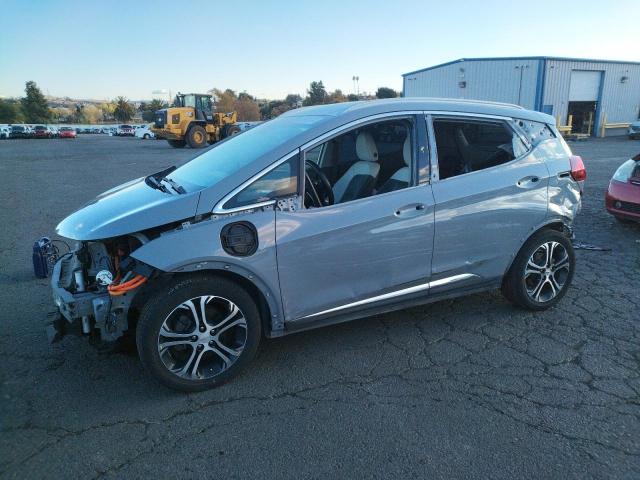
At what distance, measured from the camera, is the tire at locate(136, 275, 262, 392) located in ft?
9.38

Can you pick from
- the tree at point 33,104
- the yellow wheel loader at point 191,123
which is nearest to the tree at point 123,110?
the tree at point 33,104

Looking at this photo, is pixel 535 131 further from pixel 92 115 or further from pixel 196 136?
pixel 92 115

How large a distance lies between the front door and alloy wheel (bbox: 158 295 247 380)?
0.38 m

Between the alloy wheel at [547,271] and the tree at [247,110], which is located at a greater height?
the tree at [247,110]

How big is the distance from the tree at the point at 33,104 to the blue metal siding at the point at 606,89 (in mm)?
72891

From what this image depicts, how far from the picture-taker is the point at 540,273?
4.11 metres

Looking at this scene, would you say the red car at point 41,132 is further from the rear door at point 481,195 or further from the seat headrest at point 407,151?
the rear door at point 481,195

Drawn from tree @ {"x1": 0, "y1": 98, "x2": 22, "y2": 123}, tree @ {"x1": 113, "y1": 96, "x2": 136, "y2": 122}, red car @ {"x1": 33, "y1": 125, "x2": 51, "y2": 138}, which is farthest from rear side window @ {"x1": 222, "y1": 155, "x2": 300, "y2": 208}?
tree @ {"x1": 113, "y1": 96, "x2": 136, "y2": 122}

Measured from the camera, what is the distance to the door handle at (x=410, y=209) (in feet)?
11.0

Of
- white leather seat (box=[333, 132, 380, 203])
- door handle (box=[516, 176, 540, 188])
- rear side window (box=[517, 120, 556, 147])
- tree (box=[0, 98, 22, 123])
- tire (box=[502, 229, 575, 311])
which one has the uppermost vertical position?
tree (box=[0, 98, 22, 123])

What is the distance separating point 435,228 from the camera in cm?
349

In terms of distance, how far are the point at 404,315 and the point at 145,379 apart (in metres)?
2.18

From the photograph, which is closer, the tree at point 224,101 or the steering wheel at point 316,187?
the steering wheel at point 316,187

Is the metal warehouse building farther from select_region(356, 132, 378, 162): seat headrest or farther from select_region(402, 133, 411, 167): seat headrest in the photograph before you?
select_region(402, 133, 411, 167): seat headrest
